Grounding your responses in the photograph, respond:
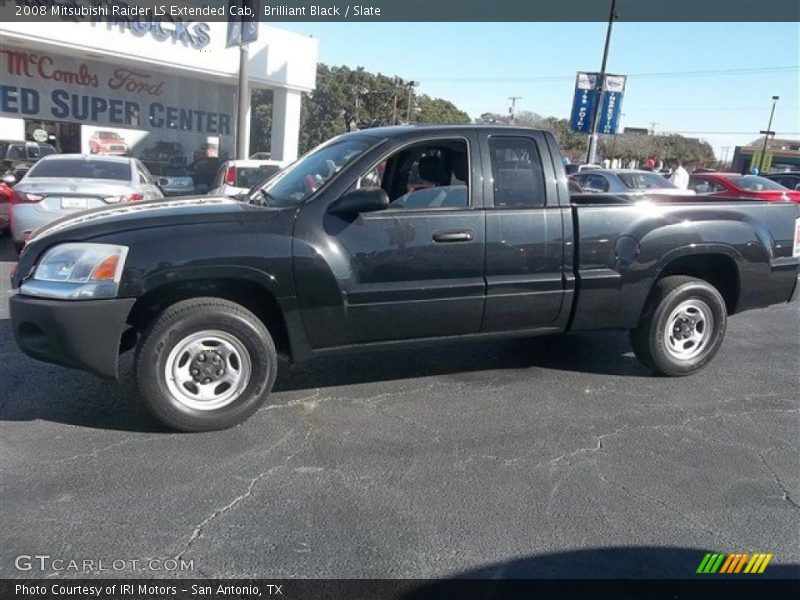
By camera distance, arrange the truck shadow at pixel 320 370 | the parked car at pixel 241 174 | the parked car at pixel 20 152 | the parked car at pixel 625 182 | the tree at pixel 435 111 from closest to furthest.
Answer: the truck shadow at pixel 320 370 < the parked car at pixel 241 174 < the parked car at pixel 625 182 < the parked car at pixel 20 152 < the tree at pixel 435 111

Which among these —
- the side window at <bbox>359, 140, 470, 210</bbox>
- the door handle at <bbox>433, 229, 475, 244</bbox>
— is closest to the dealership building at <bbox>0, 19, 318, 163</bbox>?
the side window at <bbox>359, 140, 470, 210</bbox>

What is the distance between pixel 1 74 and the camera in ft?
67.5

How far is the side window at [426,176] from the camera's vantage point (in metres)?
4.62

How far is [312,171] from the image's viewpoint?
474cm

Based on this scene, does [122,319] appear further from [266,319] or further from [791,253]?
[791,253]

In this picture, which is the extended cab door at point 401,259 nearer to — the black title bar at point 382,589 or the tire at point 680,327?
the tire at point 680,327

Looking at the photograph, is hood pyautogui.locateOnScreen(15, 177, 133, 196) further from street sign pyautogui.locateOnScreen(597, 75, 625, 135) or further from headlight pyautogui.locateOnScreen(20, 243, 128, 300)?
street sign pyautogui.locateOnScreen(597, 75, 625, 135)

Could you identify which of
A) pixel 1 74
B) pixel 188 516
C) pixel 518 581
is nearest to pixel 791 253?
pixel 518 581

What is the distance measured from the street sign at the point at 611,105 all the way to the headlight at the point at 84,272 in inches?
721

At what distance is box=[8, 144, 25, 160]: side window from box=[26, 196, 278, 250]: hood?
41.2ft

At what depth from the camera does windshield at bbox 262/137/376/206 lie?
4.50 m

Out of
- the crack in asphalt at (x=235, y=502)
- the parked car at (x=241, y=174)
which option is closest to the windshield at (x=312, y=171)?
the crack in asphalt at (x=235, y=502)

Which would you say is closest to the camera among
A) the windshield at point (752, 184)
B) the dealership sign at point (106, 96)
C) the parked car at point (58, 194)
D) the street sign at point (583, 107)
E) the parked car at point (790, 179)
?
the parked car at point (58, 194)

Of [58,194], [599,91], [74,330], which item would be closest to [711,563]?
[74,330]
